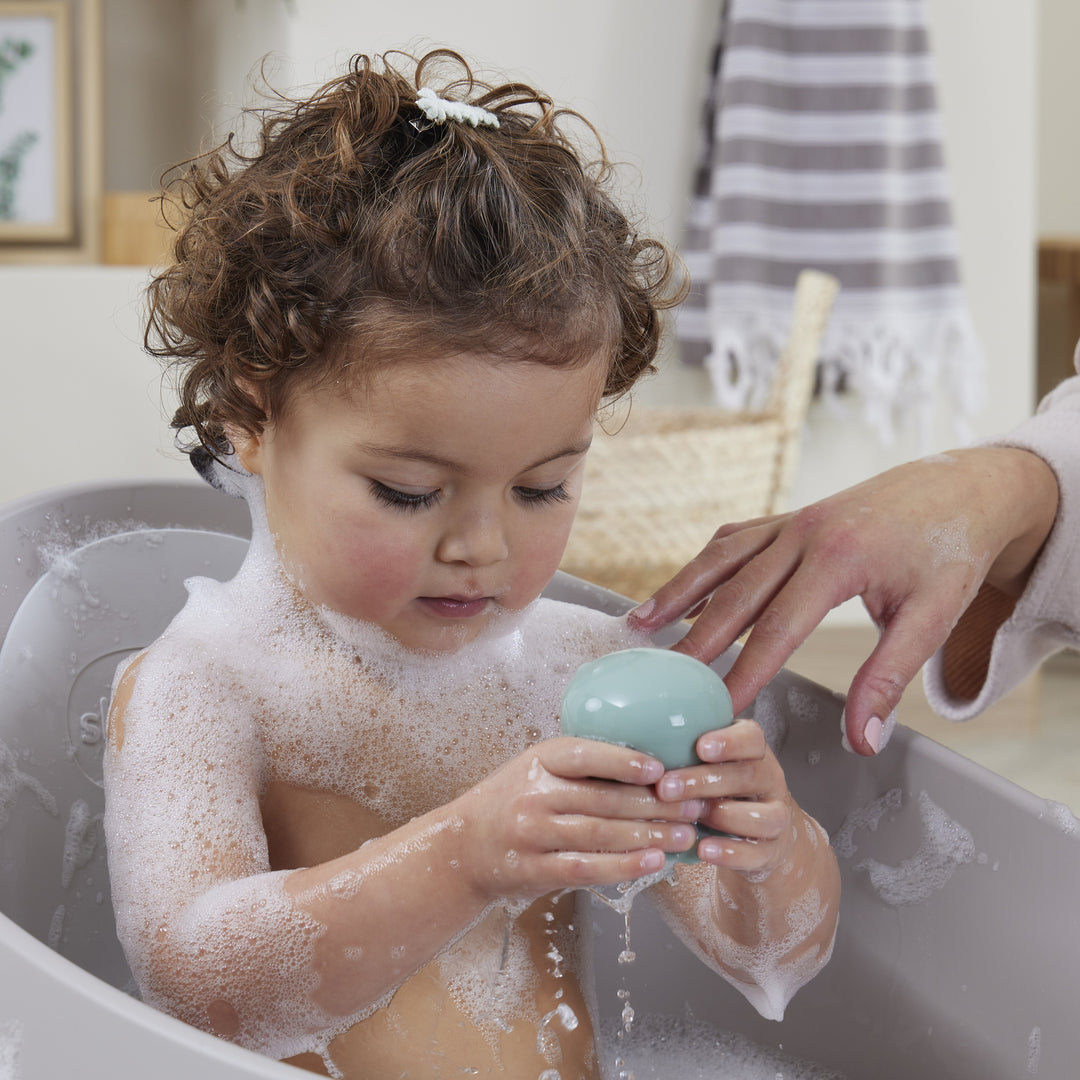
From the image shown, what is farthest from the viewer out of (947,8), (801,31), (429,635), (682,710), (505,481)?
(947,8)

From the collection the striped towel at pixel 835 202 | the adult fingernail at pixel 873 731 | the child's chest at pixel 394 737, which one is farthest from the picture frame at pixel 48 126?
the adult fingernail at pixel 873 731

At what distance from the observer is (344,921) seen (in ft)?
2.20

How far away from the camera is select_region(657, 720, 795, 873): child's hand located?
62 cm

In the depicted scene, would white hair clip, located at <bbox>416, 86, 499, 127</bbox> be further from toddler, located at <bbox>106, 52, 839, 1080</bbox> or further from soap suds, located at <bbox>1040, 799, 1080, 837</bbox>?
soap suds, located at <bbox>1040, 799, 1080, 837</bbox>

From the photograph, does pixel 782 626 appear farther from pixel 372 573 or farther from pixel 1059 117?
pixel 1059 117

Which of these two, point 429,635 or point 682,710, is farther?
point 429,635

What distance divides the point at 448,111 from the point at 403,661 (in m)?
0.37

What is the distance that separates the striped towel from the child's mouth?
5.18ft

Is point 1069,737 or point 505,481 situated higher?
point 505,481

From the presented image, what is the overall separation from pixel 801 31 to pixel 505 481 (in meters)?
1.78

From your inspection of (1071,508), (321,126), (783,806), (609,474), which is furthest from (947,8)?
(783,806)

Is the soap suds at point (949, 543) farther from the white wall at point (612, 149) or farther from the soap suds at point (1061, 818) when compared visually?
the white wall at point (612, 149)

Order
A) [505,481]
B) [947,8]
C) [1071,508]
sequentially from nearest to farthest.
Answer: [505,481] → [1071,508] → [947,8]

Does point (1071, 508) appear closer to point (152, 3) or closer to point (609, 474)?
point (609, 474)
